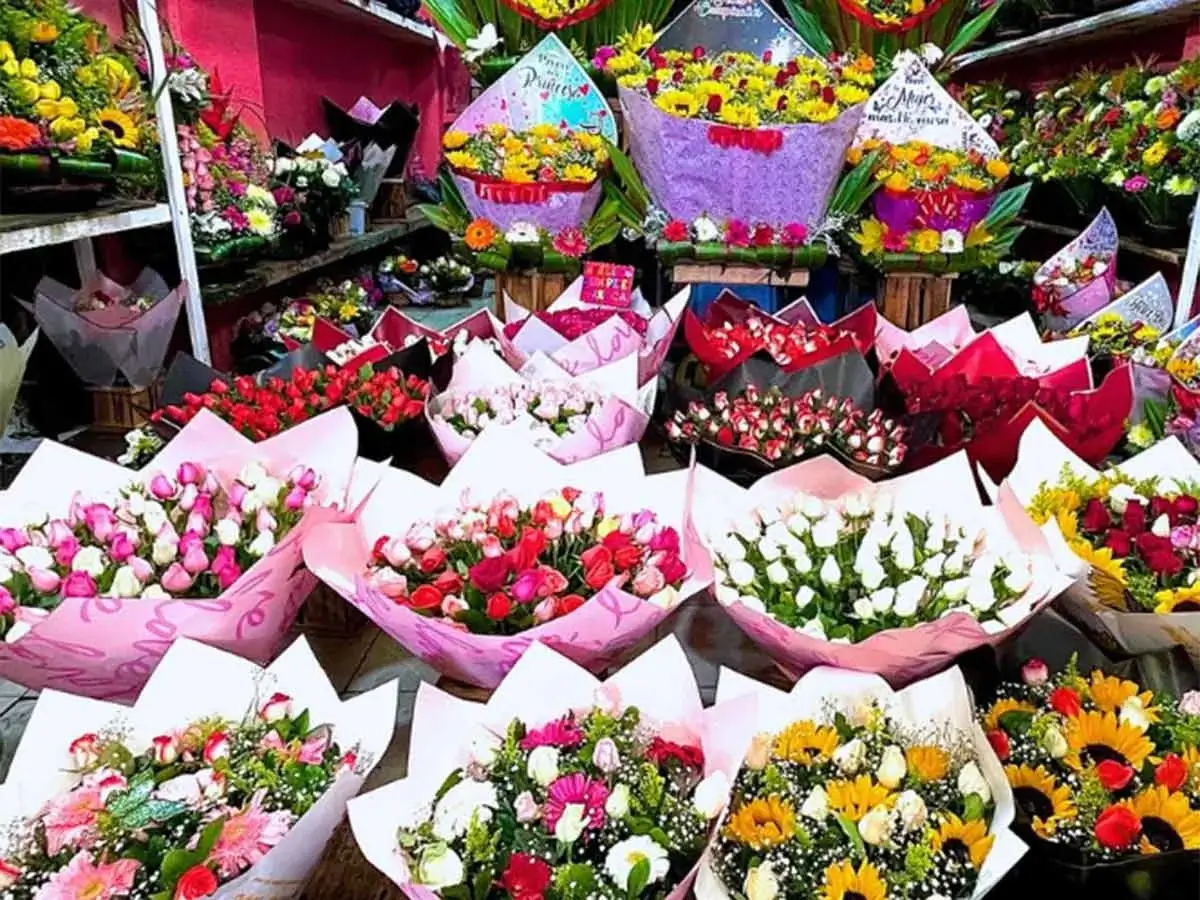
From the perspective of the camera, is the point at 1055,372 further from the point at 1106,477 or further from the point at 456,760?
the point at 456,760

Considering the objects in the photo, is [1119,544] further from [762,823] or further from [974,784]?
[762,823]

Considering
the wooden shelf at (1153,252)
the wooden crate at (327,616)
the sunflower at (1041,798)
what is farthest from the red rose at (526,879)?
the wooden shelf at (1153,252)

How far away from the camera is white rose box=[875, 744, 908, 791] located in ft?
3.25

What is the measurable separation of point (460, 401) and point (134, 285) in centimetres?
193

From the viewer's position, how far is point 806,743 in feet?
3.49

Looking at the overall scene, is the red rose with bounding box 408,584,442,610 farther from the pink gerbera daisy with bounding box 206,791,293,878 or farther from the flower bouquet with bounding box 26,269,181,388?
the flower bouquet with bounding box 26,269,181,388

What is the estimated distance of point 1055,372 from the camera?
2.04m

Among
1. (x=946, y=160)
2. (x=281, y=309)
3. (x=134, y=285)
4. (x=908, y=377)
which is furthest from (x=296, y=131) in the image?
(x=908, y=377)

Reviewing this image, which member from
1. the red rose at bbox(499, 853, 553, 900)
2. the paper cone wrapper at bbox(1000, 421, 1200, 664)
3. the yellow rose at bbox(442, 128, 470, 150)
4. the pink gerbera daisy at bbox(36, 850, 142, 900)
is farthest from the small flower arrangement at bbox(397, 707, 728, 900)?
the yellow rose at bbox(442, 128, 470, 150)

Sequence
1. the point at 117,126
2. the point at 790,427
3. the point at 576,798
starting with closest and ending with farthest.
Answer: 1. the point at 576,798
2. the point at 790,427
3. the point at 117,126

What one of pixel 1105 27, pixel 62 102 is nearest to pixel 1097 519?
pixel 62 102

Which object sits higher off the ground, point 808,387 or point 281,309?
point 808,387

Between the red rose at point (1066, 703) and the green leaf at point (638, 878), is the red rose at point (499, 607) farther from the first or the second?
the red rose at point (1066, 703)

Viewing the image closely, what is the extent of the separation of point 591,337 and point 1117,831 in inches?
57.3
